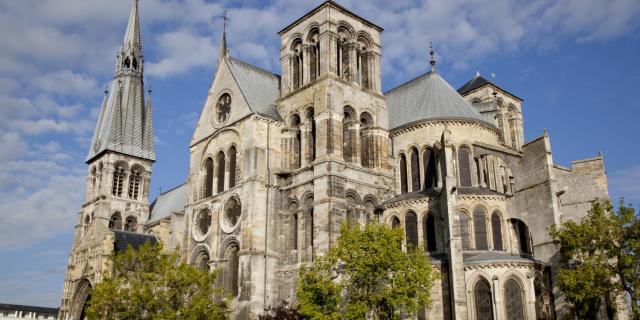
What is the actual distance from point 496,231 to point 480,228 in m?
1.13

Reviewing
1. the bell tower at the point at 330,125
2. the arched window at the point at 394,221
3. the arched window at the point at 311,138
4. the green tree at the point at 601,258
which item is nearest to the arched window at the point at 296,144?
the bell tower at the point at 330,125

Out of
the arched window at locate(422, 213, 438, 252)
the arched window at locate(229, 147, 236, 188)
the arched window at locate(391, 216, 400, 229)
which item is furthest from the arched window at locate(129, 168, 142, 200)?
the arched window at locate(422, 213, 438, 252)

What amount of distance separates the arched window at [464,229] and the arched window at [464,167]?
2917 millimetres

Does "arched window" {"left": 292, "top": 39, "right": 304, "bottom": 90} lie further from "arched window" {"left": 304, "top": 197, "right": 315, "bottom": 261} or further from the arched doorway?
the arched doorway

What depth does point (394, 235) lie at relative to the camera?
28.7 metres

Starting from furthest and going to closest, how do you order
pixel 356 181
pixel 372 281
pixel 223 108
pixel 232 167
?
pixel 223 108 → pixel 232 167 → pixel 356 181 → pixel 372 281

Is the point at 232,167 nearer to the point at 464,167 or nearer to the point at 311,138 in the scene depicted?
the point at 311,138

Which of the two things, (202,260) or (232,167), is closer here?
(232,167)

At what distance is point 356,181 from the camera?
37.6m

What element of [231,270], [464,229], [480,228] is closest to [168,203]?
[231,270]

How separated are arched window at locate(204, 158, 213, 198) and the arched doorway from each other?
1386 cm

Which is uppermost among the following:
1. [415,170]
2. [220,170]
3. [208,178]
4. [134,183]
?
→ [134,183]

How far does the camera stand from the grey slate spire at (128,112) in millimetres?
64562

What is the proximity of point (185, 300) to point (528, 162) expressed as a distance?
2140 cm
